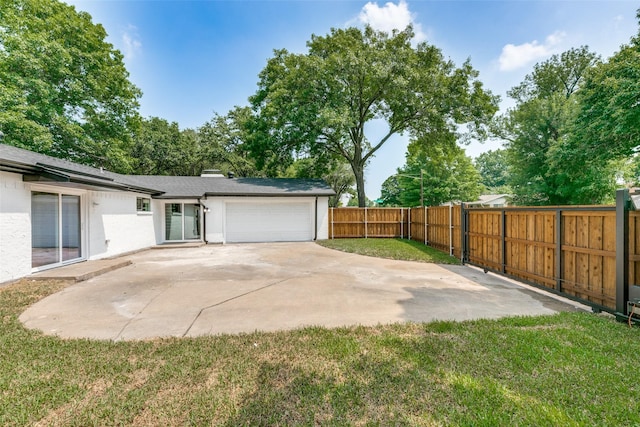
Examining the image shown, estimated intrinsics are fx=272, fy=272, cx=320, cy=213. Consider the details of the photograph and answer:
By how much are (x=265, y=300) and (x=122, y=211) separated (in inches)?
331

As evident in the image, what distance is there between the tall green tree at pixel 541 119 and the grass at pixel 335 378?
72.7 feet

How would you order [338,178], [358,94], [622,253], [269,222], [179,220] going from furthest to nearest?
[338,178], [358,94], [269,222], [179,220], [622,253]

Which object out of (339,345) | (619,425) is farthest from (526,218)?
(339,345)

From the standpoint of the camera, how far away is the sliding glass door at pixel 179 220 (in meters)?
13.2

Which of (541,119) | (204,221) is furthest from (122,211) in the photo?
(541,119)

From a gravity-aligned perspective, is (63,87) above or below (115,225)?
above

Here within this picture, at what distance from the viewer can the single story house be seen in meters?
6.08

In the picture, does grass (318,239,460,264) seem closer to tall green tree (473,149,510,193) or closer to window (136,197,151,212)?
window (136,197,151,212)

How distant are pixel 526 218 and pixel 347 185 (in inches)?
993

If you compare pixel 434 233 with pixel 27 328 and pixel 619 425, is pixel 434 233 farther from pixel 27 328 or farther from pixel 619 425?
pixel 27 328

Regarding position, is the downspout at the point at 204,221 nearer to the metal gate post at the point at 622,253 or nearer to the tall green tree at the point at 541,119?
the metal gate post at the point at 622,253

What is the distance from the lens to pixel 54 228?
7.26m

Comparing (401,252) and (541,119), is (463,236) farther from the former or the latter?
(541,119)

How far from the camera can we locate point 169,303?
4.78m
